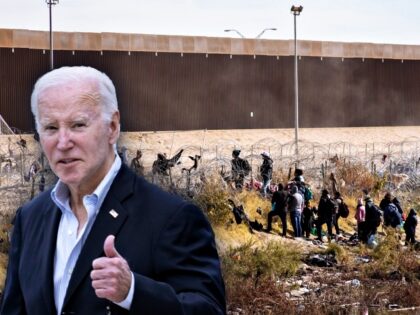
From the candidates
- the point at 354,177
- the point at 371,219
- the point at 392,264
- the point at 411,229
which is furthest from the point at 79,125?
the point at 354,177

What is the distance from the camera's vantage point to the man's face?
9.50ft

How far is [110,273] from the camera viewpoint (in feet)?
8.58

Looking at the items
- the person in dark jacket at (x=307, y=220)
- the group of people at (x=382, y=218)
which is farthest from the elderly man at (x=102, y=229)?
the person in dark jacket at (x=307, y=220)

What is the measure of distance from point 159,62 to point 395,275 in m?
23.8

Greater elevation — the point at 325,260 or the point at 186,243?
the point at 186,243

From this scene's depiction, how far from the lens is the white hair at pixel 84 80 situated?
292 cm

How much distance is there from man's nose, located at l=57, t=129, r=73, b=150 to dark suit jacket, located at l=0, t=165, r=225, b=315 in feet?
0.66

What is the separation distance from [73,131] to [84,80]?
6.0 inches

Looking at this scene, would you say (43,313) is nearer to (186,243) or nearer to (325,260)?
(186,243)

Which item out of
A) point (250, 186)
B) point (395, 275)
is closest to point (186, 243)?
point (395, 275)

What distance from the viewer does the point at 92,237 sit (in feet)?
9.57

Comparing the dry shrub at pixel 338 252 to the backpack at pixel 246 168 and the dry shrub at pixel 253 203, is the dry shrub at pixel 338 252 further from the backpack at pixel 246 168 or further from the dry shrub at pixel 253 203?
the backpack at pixel 246 168

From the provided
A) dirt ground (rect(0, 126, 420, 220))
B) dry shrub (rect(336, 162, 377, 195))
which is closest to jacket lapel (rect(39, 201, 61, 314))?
dry shrub (rect(336, 162, 377, 195))

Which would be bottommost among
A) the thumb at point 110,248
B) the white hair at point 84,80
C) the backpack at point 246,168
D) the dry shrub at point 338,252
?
the dry shrub at point 338,252
